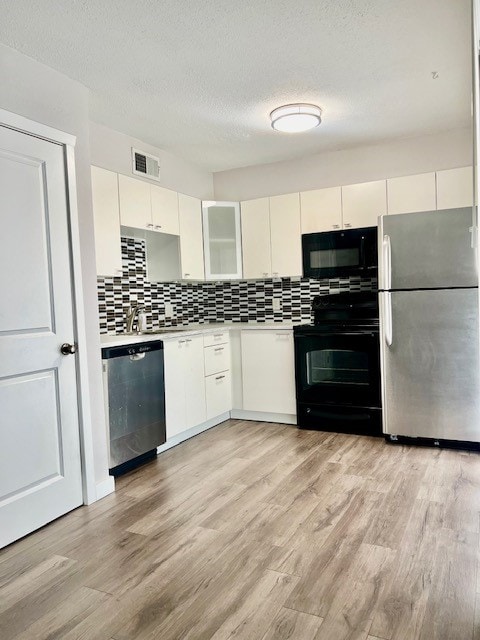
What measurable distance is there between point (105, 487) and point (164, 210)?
7.33ft

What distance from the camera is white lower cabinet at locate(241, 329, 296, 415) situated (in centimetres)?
411

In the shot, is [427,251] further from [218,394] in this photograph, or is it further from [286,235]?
[218,394]

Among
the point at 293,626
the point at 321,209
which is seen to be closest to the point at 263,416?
the point at 321,209

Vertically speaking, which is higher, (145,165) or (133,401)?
(145,165)

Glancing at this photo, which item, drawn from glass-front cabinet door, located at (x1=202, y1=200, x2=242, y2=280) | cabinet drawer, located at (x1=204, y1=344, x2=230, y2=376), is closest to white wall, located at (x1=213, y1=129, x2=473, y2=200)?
glass-front cabinet door, located at (x1=202, y1=200, x2=242, y2=280)

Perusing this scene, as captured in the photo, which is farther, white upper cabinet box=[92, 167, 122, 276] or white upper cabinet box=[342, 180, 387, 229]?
white upper cabinet box=[342, 180, 387, 229]

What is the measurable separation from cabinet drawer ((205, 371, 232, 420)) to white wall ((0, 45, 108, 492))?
1343mm

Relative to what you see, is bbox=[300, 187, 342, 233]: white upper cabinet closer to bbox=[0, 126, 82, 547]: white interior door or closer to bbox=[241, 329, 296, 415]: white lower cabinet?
bbox=[241, 329, 296, 415]: white lower cabinet

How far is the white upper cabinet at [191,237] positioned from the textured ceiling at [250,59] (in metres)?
0.66

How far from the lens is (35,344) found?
238 centimetres

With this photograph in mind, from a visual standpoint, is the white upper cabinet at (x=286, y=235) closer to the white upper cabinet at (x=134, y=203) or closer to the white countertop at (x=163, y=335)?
the white countertop at (x=163, y=335)

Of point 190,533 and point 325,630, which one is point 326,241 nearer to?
point 190,533

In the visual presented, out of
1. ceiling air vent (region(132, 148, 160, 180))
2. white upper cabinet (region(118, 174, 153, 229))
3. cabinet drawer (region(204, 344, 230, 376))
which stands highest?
ceiling air vent (region(132, 148, 160, 180))

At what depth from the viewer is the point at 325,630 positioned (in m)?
1.56
